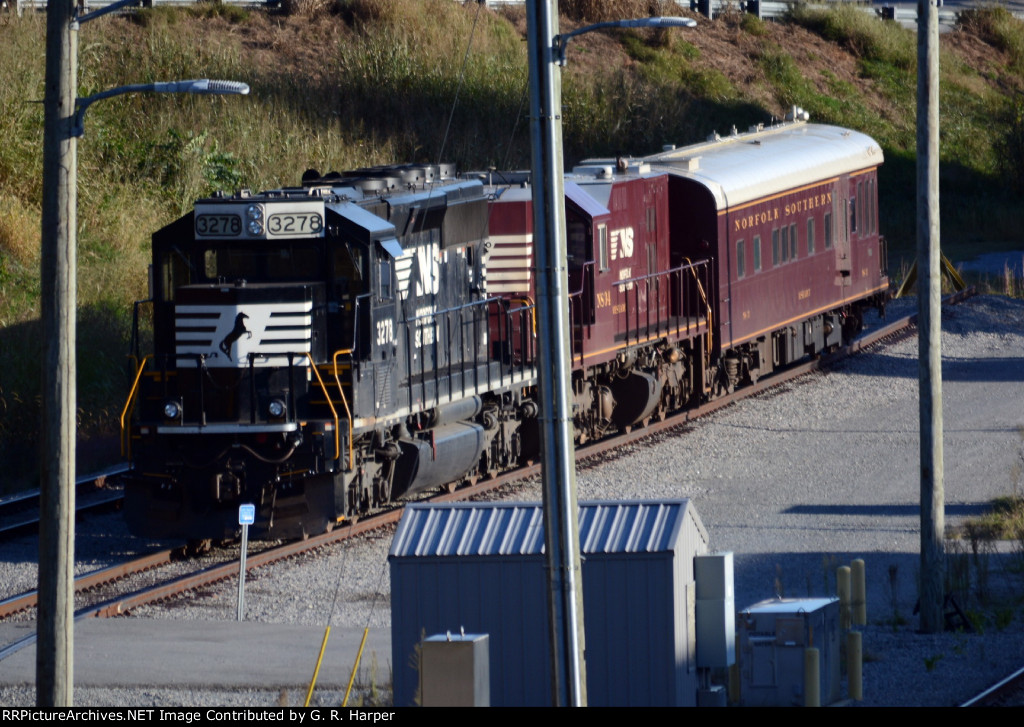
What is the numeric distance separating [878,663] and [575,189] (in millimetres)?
9668

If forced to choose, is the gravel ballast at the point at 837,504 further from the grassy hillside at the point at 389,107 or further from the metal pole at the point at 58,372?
the grassy hillside at the point at 389,107

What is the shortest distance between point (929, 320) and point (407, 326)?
5932 millimetres

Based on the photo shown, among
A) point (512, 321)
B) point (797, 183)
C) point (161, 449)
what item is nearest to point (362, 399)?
point (161, 449)

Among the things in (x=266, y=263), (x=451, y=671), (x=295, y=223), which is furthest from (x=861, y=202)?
(x=451, y=671)

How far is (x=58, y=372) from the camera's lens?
983cm

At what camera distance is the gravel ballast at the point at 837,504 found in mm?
13289

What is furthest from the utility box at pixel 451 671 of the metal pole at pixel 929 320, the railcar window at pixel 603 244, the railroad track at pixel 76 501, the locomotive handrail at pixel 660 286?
the locomotive handrail at pixel 660 286

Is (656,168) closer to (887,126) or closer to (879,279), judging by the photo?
(879,279)

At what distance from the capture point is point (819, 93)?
55.9 meters

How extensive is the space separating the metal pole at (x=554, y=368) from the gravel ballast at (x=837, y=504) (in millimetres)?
3159

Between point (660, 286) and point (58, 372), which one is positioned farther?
point (660, 286)

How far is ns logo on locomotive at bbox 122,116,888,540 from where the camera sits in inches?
638

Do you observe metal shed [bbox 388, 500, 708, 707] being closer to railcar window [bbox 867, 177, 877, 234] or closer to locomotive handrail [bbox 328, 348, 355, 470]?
locomotive handrail [bbox 328, 348, 355, 470]

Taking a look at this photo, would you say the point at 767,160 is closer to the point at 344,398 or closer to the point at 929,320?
the point at 344,398
